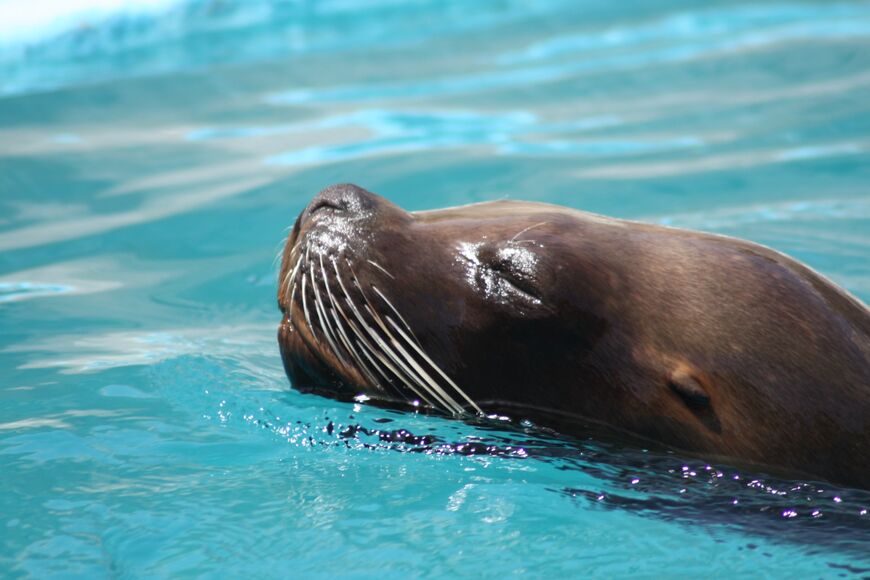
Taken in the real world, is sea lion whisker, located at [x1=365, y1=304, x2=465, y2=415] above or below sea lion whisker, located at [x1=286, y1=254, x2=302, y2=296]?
below

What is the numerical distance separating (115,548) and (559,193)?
456cm

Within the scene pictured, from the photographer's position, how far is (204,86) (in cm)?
1052

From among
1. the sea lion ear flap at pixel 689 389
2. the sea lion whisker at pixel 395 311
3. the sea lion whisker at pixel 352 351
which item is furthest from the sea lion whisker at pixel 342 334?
the sea lion ear flap at pixel 689 389

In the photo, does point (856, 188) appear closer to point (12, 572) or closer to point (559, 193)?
point (559, 193)

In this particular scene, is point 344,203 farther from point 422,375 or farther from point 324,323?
point 422,375

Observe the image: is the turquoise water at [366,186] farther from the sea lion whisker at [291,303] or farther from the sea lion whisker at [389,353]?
the sea lion whisker at [291,303]

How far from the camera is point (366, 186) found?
7.61m

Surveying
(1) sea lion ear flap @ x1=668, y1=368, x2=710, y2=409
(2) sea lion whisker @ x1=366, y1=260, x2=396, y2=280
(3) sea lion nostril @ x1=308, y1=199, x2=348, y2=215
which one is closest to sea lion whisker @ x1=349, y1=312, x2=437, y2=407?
(2) sea lion whisker @ x1=366, y1=260, x2=396, y2=280

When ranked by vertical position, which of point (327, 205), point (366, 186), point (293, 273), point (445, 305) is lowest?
point (445, 305)

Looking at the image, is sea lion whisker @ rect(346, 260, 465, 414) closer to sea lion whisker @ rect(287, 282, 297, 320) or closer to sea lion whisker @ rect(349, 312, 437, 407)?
sea lion whisker @ rect(349, 312, 437, 407)

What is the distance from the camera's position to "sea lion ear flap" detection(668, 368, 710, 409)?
11.4 ft

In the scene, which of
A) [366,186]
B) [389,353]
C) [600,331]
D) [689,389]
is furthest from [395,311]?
[366,186]

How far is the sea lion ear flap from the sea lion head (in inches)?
9.2

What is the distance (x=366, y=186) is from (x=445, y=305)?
4.01 metres
